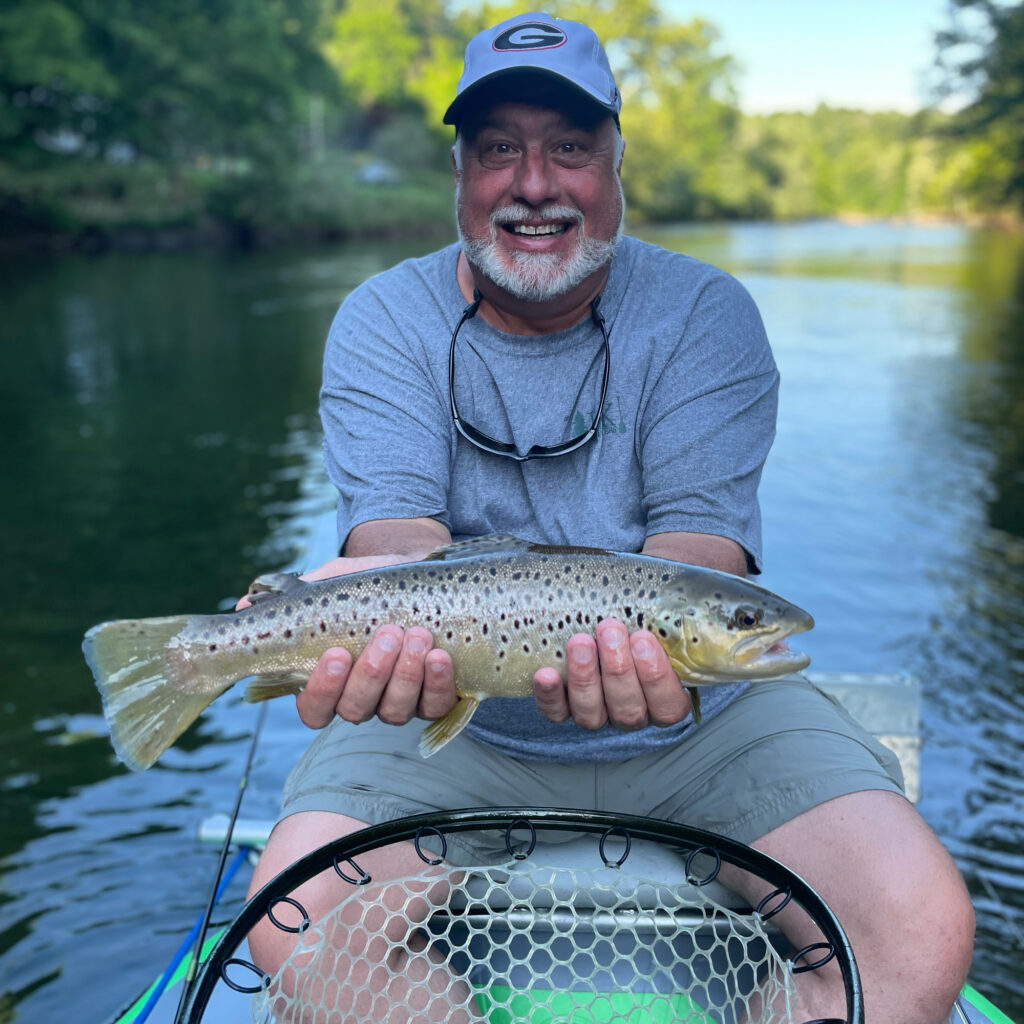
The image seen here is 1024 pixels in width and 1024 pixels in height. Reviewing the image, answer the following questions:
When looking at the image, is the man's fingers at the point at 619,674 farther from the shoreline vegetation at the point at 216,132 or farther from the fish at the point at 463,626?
the shoreline vegetation at the point at 216,132

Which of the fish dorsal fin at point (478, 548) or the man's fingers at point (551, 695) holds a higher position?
the fish dorsal fin at point (478, 548)

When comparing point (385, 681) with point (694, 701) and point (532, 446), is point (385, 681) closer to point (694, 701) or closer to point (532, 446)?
point (694, 701)

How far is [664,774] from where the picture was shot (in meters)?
2.72

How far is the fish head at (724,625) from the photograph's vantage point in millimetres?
2336

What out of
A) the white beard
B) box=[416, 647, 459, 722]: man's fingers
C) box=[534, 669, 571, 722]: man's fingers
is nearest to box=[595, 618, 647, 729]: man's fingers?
box=[534, 669, 571, 722]: man's fingers

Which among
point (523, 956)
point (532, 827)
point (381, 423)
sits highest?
point (381, 423)

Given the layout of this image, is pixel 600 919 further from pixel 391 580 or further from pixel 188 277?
pixel 188 277

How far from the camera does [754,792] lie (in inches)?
99.1

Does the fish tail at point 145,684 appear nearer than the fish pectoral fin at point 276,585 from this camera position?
Yes

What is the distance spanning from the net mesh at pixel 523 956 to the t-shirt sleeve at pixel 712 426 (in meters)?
0.92

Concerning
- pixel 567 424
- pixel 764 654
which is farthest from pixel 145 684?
pixel 764 654

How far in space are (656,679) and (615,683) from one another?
0.30 feet

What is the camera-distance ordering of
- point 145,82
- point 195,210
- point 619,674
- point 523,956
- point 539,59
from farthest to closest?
point 195,210 < point 145,82 < point 539,59 < point 523,956 < point 619,674

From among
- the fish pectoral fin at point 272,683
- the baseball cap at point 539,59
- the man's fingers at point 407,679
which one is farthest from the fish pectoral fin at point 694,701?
the baseball cap at point 539,59
